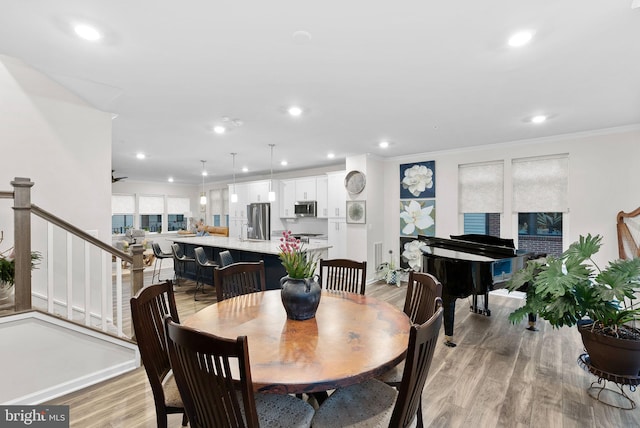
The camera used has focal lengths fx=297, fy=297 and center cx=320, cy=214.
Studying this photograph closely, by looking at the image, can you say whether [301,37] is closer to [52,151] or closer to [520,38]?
[520,38]

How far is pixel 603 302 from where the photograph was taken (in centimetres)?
236

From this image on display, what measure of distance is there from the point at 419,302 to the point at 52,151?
353 cm

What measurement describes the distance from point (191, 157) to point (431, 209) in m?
4.83

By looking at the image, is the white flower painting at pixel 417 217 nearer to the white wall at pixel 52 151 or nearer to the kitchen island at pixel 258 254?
the kitchen island at pixel 258 254

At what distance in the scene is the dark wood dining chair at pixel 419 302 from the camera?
1693 millimetres

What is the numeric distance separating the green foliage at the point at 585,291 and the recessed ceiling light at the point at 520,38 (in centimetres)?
171

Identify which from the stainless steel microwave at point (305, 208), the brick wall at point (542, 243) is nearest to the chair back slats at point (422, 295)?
the brick wall at point (542, 243)

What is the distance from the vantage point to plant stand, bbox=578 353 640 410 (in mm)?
2191

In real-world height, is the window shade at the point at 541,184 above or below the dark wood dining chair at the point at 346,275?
above

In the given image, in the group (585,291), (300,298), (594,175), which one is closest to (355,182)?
(594,175)

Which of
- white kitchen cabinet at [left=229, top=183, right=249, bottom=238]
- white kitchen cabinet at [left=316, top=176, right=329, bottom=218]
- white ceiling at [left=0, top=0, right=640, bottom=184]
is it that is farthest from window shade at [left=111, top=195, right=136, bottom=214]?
white kitchen cabinet at [left=316, top=176, right=329, bottom=218]

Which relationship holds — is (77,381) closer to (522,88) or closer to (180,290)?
(180,290)

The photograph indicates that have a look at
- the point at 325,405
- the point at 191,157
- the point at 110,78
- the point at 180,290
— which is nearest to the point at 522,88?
the point at 325,405

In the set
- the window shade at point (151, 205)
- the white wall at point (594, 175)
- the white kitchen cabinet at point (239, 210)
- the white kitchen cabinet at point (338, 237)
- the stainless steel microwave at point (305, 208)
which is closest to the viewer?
the white wall at point (594, 175)
